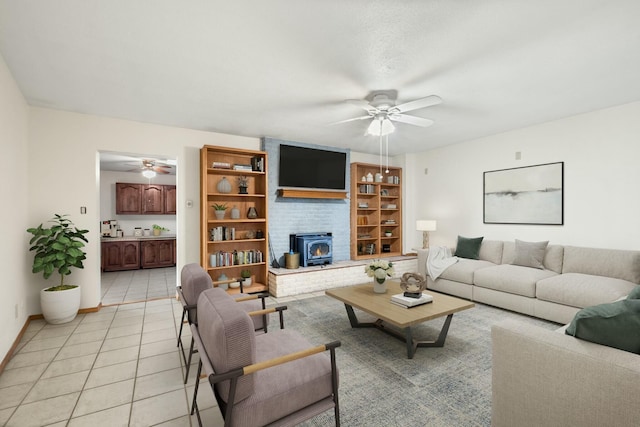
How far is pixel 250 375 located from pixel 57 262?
3.42 metres

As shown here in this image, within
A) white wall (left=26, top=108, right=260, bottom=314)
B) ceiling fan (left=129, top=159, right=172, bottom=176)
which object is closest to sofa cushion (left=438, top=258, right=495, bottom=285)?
white wall (left=26, top=108, right=260, bottom=314)

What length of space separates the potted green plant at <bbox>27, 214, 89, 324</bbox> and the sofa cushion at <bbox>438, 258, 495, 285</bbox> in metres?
5.18

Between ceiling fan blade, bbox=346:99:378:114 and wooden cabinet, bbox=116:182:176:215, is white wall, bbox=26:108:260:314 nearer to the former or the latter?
ceiling fan blade, bbox=346:99:378:114

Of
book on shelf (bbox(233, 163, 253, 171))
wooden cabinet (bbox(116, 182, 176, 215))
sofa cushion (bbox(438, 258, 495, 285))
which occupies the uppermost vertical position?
book on shelf (bbox(233, 163, 253, 171))

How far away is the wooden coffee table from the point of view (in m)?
2.62

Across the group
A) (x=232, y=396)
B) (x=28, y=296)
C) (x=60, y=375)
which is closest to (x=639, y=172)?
(x=232, y=396)

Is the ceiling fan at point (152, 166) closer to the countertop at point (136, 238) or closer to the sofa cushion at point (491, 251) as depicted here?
the countertop at point (136, 238)

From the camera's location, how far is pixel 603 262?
12.0 feet

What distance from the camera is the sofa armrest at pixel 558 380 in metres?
1.25

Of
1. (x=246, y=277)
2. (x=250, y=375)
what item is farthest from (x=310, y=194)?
(x=250, y=375)

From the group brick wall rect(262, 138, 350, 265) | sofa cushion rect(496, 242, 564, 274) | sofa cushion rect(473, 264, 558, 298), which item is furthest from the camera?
brick wall rect(262, 138, 350, 265)

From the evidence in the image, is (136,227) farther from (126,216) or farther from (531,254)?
(531,254)

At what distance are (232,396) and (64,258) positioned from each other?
3.37 m

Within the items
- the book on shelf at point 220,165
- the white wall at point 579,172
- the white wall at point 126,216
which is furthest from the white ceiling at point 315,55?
the white wall at point 126,216
